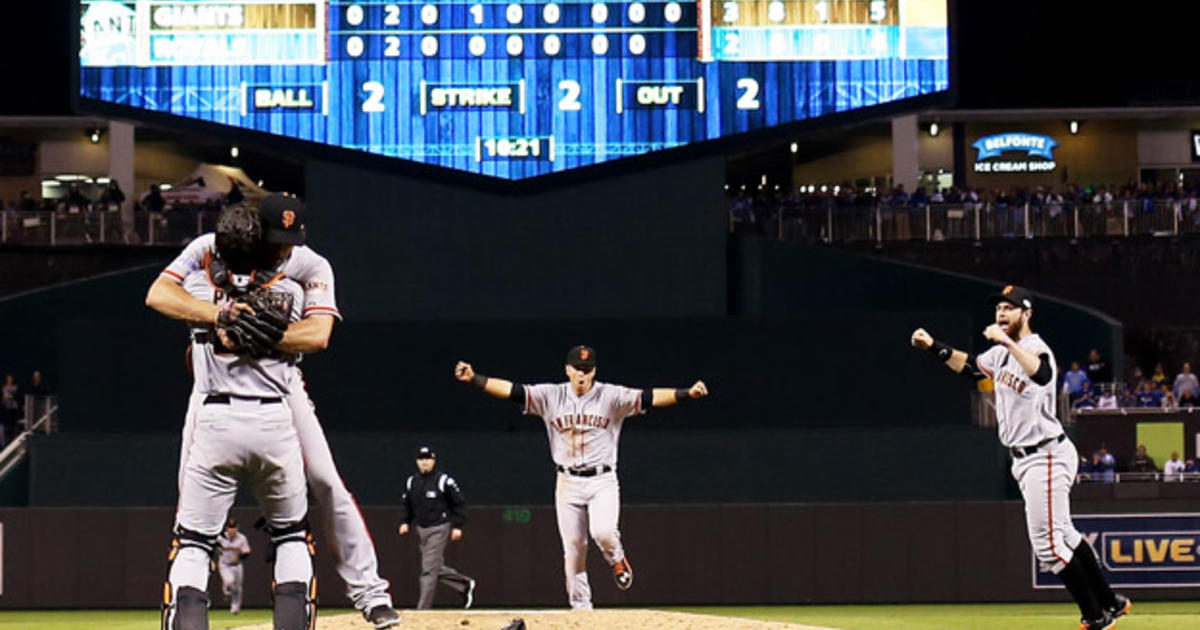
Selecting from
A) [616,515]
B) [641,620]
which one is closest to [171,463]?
[616,515]

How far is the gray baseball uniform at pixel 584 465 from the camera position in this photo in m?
15.9

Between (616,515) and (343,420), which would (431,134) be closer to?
(343,420)

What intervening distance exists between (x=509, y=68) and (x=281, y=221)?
1544 centimetres

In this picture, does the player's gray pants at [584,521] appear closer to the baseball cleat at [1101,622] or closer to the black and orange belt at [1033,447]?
the black and orange belt at [1033,447]

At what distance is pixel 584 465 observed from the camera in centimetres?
1603

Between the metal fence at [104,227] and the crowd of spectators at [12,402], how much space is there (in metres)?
3.93

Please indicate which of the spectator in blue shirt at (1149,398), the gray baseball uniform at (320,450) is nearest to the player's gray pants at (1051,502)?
the gray baseball uniform at (320,450)

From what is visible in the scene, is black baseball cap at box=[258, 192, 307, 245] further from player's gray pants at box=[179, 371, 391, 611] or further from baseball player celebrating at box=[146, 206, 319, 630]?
player's gray pants at box=[179, 371, 391, 611]

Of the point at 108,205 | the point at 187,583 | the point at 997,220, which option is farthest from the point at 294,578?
the point at 108,205

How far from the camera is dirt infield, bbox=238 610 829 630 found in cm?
Result: 1341

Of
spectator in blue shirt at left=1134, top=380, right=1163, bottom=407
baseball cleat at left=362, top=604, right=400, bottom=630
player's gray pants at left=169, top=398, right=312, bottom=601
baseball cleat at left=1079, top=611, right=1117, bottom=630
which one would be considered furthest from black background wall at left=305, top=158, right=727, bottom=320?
player's gray pants at left=169, top=398, right=312, bottom=601

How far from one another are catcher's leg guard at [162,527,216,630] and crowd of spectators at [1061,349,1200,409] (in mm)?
19354

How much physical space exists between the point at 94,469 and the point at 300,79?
5.69 m

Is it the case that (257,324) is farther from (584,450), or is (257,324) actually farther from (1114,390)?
(1114,390)
